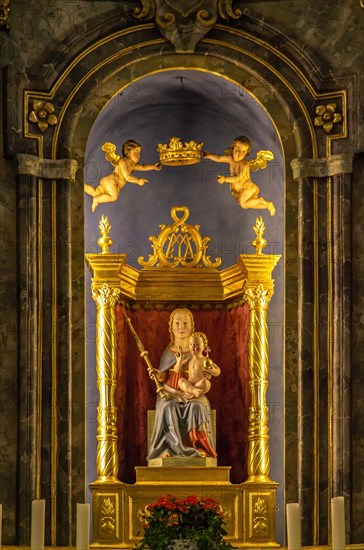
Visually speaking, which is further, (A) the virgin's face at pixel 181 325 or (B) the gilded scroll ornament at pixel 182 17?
(A) the virgin's face at pixel 181 325

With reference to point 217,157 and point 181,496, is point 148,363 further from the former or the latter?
point 217,157

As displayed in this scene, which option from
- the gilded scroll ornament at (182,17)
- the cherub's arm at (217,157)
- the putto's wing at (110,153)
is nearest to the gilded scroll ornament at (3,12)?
the gilded scroll ornament at (182,17)

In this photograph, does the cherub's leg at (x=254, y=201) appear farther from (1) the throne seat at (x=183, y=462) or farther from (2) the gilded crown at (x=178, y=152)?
(1) the throne seat at (x=183, y=462)

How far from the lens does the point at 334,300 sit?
15492 mm

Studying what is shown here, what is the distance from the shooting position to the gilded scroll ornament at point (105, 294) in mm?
15922

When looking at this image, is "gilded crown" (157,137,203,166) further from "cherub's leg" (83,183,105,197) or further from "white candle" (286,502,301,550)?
"white candle" (286,502,301,550)

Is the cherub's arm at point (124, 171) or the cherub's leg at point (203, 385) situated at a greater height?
the cherub's arm at point (124, 171)

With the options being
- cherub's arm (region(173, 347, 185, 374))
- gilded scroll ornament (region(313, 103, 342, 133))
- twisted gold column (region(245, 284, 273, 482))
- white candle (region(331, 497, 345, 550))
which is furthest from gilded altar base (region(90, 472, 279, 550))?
white candle (region(331, 497, 345, 550))

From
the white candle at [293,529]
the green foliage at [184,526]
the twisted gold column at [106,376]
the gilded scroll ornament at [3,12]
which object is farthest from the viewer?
the twisted gold column at [106,376]

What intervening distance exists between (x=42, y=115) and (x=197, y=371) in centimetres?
297

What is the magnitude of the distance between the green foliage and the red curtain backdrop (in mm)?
3929

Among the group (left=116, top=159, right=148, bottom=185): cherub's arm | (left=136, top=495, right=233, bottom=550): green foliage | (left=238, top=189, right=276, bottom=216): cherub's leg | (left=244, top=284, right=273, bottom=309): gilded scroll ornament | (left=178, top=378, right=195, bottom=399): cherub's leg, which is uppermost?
(left=116, top=159, right=148, bottom=185): cherub's arm

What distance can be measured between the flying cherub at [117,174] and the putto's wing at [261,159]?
3.55 ft

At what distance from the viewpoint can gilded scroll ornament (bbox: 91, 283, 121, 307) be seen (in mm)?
15922
